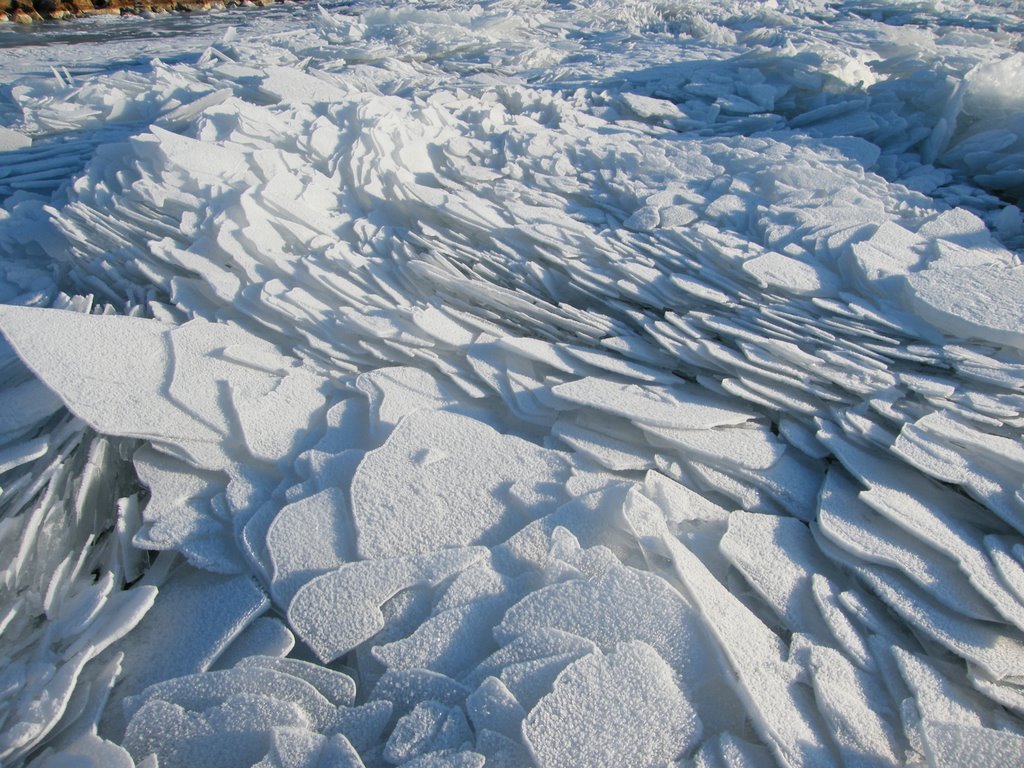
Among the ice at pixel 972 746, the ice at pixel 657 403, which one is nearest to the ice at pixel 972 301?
the ice at pixel 657 403

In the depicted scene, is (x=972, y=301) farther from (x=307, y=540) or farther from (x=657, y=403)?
(x=307, y=540)

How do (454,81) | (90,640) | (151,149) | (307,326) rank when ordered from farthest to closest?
(454,81) → (151,149) → (307,326) → (90,640)

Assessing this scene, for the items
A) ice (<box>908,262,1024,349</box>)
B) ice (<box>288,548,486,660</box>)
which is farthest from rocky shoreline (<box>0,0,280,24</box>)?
ice (<box>908,262,1024,349</box>)

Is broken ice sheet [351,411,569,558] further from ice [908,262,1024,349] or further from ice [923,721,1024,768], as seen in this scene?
ice [908,262,1024,349]

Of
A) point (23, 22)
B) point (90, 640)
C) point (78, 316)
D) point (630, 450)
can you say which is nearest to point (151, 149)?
point (78, 316)

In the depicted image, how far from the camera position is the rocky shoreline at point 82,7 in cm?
674

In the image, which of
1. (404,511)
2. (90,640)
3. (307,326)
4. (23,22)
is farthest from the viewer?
(23,22)

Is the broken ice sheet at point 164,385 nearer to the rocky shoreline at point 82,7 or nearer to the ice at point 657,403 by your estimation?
the ice at point 657,403

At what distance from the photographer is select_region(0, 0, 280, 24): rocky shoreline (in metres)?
6.74

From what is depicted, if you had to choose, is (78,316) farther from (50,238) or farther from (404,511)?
(50,238)

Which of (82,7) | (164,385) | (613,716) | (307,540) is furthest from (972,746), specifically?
(82,7)

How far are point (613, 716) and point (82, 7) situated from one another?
920 centimetres

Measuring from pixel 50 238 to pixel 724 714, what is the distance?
2.43 meters

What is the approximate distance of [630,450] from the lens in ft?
4.35
